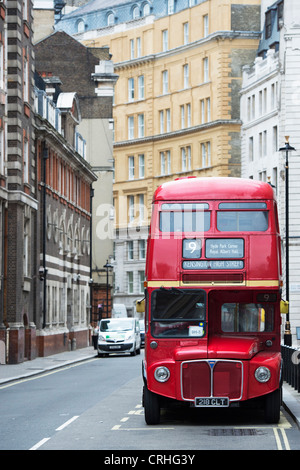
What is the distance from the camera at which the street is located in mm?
17203

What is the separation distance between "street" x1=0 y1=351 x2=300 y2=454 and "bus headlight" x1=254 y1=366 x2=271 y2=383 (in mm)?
765

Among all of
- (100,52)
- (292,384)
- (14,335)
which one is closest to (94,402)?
(292,384)

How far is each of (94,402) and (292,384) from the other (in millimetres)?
5090

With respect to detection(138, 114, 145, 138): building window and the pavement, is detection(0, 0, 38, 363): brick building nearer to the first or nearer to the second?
the pavement

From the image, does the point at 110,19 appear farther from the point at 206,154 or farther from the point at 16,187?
the point at 16,187

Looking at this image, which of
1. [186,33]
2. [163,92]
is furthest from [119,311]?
[186,33]

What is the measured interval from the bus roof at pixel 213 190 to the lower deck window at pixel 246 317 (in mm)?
1901

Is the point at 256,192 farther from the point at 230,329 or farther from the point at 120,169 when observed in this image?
the point at 120,169

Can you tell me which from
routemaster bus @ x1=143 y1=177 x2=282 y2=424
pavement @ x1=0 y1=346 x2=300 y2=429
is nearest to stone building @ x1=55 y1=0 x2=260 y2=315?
pavement @ x1=0 y1=346 x2=300 y2=429

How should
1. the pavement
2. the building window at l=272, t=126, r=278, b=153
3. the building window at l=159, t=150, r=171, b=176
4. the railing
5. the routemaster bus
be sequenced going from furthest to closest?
the building window at l=159, t=150, r=171, b=176 < the building window at l=272, t=126, r=278, b=153 < the railing < the pavement < the routemaster bus

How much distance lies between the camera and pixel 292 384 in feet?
93.5

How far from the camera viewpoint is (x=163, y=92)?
109000 mm

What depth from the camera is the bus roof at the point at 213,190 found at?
21219 mm

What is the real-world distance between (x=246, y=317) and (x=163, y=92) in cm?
8915
